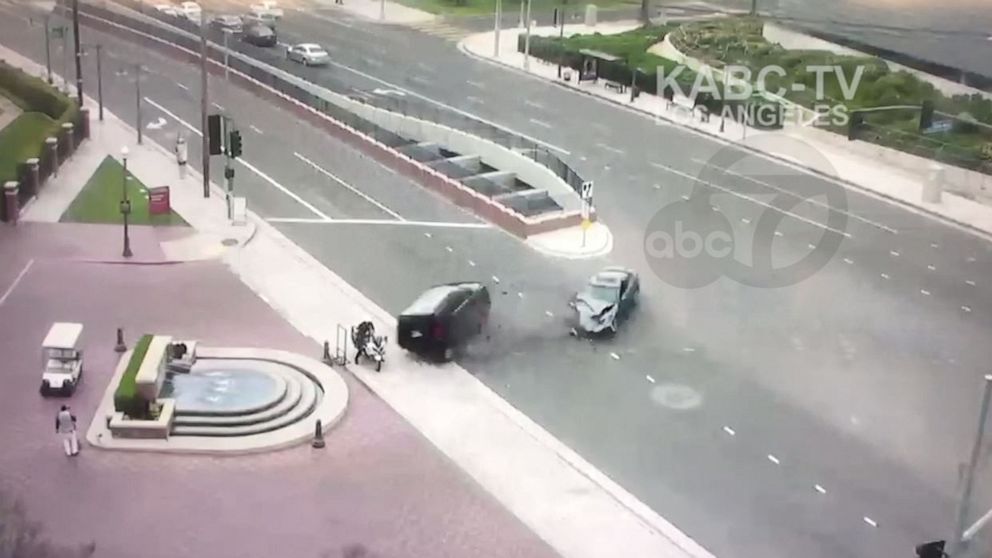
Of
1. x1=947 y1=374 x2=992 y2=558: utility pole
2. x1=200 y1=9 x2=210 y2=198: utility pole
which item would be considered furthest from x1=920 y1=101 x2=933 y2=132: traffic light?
x1=947 y1=374 x2=992 y2=558: utility pole

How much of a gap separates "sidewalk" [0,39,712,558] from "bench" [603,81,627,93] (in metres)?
27.2

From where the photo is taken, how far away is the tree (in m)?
22.7

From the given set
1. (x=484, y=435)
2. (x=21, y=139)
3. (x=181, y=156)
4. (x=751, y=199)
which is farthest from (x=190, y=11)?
(x=484, y=435)

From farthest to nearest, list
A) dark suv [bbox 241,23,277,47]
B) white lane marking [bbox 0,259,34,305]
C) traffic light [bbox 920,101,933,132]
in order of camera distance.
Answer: dark suv [bbox 241,23,277,47] < traffic light [bbox 920,101,933,132] < white lane marking [bbox 0,259,34,305]

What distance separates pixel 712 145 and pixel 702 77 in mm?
10034

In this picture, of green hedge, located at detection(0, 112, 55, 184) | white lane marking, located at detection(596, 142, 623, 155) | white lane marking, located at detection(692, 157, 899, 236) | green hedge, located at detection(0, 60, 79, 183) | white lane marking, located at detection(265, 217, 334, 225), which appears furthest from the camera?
white lane marking, located at detection(596, 142, 623, 155)

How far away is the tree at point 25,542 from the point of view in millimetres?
22672

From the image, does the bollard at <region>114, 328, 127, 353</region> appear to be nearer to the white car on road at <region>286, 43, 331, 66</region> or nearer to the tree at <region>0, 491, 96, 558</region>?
the tree at <region>0, 491, 96, 558</region>

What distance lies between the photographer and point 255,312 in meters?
34.0

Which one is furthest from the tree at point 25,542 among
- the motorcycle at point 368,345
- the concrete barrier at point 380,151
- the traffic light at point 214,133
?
the concrete barrier at point 380,151

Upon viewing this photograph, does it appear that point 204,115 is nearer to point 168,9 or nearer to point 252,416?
point 252,416

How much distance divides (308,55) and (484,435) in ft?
138

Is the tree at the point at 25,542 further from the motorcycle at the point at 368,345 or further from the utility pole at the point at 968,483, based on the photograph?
the utility pole at the point at 968,483

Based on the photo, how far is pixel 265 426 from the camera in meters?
27.5
